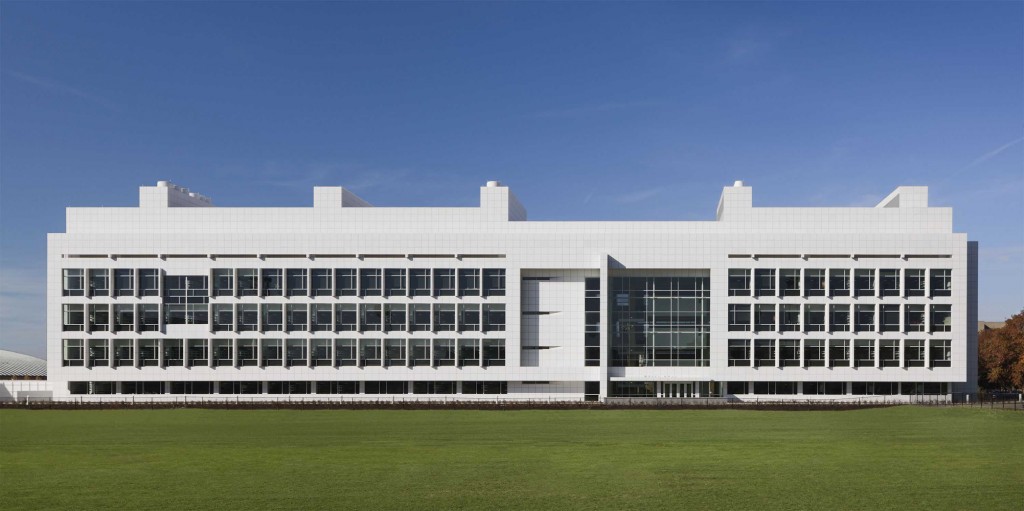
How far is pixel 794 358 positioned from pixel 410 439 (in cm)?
4743

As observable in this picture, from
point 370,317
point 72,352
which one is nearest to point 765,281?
point 370,317

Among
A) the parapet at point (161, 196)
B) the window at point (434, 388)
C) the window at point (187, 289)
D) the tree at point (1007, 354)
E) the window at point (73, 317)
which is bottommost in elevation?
the window at point (434, 388)

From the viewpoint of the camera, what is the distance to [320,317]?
79375mm

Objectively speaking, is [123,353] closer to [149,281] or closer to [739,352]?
[149,281]

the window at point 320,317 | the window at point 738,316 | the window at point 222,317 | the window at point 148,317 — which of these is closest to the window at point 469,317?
the window at point 320,317

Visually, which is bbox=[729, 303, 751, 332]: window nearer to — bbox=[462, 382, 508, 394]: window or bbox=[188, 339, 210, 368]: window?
bbox=[462, 382, 508, 394]: window

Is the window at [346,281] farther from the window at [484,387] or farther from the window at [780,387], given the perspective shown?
the window at [780,387]

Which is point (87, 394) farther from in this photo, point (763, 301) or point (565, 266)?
point (763, 301)

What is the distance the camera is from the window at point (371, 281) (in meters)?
79.1

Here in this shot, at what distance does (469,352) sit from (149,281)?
3203 cm

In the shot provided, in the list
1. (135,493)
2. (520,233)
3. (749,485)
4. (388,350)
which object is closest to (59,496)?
(135,493)

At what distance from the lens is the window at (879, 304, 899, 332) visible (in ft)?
253

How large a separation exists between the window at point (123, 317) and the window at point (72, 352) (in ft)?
13.2

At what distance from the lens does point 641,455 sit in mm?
36000
